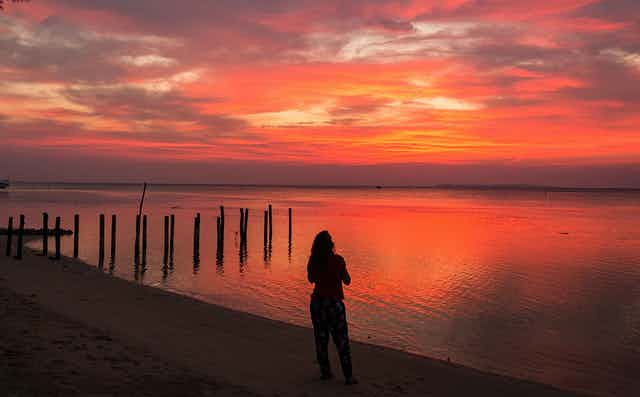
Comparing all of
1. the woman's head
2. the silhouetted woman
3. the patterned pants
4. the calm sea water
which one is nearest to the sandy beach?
the patterned pants

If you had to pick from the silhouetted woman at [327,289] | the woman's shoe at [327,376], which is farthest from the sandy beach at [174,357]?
the silhouetted woman at [327,289]

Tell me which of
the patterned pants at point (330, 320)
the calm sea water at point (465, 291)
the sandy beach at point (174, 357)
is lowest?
the calm sea water at point (465, 291)

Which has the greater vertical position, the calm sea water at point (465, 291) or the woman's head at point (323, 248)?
the woman's head at point (323, 248)

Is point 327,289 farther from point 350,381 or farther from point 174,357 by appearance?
point 174,357

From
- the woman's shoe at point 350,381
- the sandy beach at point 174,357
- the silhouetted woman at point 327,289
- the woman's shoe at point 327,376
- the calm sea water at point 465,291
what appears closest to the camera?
the sandy beach at point 174,357

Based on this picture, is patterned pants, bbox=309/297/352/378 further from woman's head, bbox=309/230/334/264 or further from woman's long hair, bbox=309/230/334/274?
woman's head, bbox=309/230/334/264

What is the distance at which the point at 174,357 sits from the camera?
9.09 metres

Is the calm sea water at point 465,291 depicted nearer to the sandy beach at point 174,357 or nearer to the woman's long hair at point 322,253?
the sandy beach at point 174,357

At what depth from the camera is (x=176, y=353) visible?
9.49 metres

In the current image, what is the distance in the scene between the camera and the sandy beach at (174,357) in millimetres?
7211

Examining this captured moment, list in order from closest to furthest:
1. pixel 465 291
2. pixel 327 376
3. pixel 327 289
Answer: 1. pixel 327 289
2. pixel 327 376
3. pixel 465 291

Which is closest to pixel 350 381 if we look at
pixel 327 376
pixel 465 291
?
pixel 327 376

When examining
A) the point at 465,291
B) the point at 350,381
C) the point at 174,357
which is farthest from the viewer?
the point at 465,291

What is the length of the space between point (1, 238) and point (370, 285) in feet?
76.1
